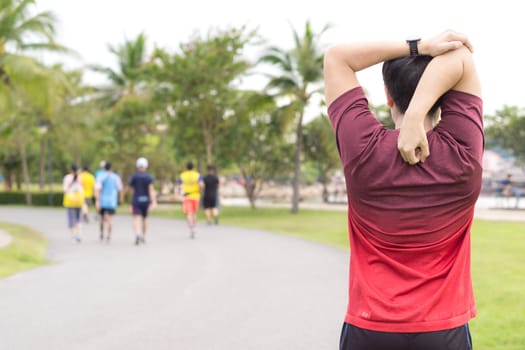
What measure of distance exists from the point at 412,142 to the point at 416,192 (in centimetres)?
17

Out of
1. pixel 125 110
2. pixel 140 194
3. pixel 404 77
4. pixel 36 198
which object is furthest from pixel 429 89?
pixel 36 198

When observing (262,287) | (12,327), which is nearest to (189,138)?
(262,287)

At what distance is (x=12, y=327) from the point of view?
6004 mm

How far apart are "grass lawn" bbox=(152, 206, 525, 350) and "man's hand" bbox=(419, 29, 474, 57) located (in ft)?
13.1

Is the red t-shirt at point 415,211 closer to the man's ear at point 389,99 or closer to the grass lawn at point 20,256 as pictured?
the man's ear at point 389,99

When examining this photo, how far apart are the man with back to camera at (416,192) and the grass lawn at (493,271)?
12.2 ft

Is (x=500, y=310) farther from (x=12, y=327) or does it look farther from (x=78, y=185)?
(x=78, y=185)

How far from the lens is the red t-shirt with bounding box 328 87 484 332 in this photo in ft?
5.90

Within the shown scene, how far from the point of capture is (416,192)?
1.80 metres

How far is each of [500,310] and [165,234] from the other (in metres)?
11.3

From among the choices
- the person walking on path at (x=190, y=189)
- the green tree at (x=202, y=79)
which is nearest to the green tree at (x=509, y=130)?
the green tree at (x=202, y=79)

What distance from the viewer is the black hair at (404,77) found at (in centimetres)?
188

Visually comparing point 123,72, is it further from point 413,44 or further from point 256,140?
point 413,44

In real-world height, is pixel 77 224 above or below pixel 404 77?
below
